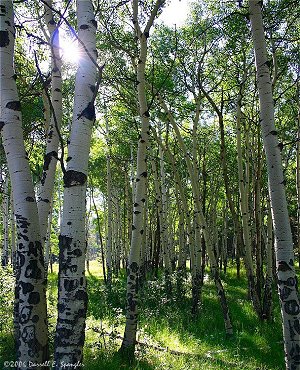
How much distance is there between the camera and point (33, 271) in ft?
11.3

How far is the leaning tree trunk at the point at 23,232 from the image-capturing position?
331cm

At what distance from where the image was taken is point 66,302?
9.59ft

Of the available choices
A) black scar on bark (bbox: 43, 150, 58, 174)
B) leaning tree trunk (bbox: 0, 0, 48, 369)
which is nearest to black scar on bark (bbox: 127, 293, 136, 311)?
black scar on bark (bbox: 43, 150, 58, 174)

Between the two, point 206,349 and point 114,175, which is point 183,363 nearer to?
point 206,349

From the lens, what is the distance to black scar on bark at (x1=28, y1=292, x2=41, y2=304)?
3365mm

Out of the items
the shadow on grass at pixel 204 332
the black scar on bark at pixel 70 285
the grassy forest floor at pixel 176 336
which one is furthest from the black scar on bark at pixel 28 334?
the shadow on grass at pixel 204 332

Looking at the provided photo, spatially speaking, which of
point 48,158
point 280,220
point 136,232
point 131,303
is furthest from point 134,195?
point 280,220

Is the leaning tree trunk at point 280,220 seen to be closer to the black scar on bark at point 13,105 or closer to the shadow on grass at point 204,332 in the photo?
the shadow on grass at point 204,332

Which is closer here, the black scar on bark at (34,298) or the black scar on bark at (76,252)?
the black scar on bark at (76,252)

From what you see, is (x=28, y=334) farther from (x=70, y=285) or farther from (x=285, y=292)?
(x=285, y=292)

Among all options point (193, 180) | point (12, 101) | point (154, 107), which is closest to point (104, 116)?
point (154, 107)

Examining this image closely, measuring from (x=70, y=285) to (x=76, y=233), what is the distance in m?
0.42

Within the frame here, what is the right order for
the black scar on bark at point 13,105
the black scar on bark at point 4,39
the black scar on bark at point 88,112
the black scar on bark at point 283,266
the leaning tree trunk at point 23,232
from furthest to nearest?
the black scar on bark at point 283,266, the black scar on bark at point 4,39, the black scar on bark at point 13,105, the leaning tree trunk at point 23,232, the black scar on bark at point 88,112

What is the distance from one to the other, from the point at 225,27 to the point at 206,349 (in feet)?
23.9
